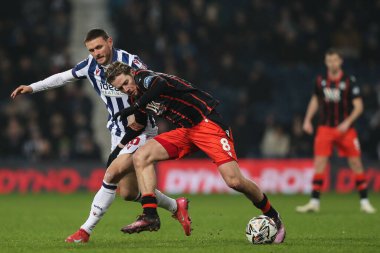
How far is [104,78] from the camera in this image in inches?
322

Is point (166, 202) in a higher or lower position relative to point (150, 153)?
lower

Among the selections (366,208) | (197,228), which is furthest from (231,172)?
(366,208)

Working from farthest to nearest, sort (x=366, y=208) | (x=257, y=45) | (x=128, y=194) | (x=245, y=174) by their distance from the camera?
1. (x=257, y=45)
2. (x=245, y=174)
3. (x=366, y=208)
4. (x=128, y=194)

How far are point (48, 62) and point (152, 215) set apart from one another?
12972 millimetres

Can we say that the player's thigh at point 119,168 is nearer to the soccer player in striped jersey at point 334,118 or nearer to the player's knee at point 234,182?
the player's knee at point 234,182

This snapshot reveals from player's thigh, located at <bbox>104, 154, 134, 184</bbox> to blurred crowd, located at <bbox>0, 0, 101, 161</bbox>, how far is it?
385 inches

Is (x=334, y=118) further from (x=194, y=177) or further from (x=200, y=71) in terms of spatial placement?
(x=200, y=71)

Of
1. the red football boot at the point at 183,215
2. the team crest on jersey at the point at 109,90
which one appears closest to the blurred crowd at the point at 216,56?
the team crest on jersey at the point at 109,90

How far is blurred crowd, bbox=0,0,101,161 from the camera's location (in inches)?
707

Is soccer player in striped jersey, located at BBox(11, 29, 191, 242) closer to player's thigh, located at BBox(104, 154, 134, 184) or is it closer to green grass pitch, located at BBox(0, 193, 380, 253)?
player's thigh, located at BBox(104, 154, 134, 184)

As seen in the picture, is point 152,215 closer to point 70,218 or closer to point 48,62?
point 70,218

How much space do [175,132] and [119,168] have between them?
1.99ft

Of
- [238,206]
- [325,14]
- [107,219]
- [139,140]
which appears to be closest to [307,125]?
[238,206]

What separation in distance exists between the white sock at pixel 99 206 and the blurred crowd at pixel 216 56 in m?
10.00
